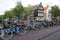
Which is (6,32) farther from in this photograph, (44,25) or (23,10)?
(23,10)

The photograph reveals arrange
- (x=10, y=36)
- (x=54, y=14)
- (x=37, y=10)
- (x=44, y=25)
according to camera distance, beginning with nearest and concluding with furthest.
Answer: (x=10, y=36), (x=44, y=25), (x=54, y=14), (x=37, y=10)

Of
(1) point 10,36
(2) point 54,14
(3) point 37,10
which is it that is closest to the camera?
(1) point 10,36

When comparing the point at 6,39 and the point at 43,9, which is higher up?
the point at 43,9

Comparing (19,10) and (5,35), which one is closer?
(5,35)

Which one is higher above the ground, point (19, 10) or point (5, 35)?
point (19, 10)

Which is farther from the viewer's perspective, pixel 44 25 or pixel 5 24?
pixel 44 25

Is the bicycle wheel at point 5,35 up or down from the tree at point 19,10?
down

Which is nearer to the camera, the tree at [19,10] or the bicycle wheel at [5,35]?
the bicycle wheel at [5,35]

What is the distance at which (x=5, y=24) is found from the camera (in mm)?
10109

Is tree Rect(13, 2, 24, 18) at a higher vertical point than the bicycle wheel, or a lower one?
higher

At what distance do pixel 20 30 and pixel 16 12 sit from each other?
3693 cm

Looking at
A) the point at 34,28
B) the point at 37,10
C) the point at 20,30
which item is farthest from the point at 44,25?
the point at 37,10

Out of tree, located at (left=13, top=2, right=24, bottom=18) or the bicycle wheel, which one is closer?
the bicycle wheel

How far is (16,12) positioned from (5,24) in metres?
37.2
